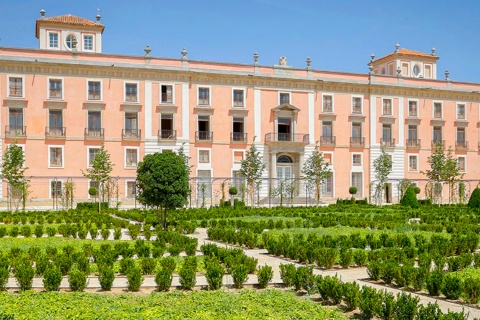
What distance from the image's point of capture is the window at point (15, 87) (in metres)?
35.5

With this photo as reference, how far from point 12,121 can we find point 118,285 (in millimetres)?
29034

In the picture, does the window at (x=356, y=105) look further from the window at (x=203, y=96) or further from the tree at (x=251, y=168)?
the window at (x=203, y=96)

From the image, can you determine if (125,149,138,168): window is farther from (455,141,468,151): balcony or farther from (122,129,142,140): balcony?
(455,141,468,151): balcony

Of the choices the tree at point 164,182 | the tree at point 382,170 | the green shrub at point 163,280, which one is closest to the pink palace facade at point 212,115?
the tree at point 382,170

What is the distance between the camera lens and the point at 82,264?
10.5 m

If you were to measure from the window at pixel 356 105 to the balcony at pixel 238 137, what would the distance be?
31.0 ft

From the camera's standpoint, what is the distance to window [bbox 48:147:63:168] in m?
36.3

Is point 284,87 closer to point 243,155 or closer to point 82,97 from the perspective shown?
point 243,155

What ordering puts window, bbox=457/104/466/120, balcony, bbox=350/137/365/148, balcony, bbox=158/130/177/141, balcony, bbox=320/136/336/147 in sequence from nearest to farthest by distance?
balcony, bbox=158/130/177/141 → balcony, bbox=320/136/336/147 → balcony, bbox=350/137/365/148 → window, bbox=457/104/466/120

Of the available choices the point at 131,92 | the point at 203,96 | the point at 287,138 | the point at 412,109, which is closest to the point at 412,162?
the point at 412,109

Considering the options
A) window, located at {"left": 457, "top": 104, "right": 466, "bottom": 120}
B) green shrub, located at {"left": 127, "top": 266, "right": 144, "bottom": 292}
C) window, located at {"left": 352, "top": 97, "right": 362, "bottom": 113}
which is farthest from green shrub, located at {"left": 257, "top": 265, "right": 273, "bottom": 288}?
window, located at {"left": 457, "top": 104, "right": 466, "bottom": 120}

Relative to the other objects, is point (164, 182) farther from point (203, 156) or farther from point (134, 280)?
→ point (203, 156)

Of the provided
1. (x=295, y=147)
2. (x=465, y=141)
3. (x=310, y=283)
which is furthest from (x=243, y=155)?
(x=310, y=283)

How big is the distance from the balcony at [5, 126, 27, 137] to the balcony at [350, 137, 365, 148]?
23.9 meters
